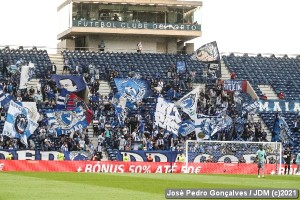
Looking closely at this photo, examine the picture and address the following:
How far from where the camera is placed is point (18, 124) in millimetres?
64875

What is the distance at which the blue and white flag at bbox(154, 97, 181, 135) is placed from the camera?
6712 centimetres

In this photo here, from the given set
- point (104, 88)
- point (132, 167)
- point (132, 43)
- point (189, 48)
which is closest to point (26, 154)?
point (132, 167)

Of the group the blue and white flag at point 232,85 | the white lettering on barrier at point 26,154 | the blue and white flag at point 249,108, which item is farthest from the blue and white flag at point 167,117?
the blue and white flag at point 232,85

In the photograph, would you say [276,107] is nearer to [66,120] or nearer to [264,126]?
[264,126]

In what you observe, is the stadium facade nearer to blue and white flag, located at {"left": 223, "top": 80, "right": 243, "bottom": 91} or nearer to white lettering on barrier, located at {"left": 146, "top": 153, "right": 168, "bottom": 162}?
blue and white flag, located at {"left": 223, "top": 80, "right": 243, "bottom": 91}

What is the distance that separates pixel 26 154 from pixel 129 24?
88.3 feet

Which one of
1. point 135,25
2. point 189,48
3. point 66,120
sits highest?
point 135,25

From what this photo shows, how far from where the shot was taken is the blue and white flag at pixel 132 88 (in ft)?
236

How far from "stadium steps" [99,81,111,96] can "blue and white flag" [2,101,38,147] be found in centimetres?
1007

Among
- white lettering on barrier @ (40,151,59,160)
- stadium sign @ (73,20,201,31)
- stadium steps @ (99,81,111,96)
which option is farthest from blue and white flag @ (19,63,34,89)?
stadium sign @ (73,20,201,31)

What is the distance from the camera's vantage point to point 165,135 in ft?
222

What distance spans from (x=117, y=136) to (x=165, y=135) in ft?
11.2

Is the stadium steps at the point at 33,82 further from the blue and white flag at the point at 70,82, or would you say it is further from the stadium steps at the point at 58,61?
the stadium steps at the point at 58,61

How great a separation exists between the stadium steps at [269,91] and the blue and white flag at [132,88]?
12263 millimetres
